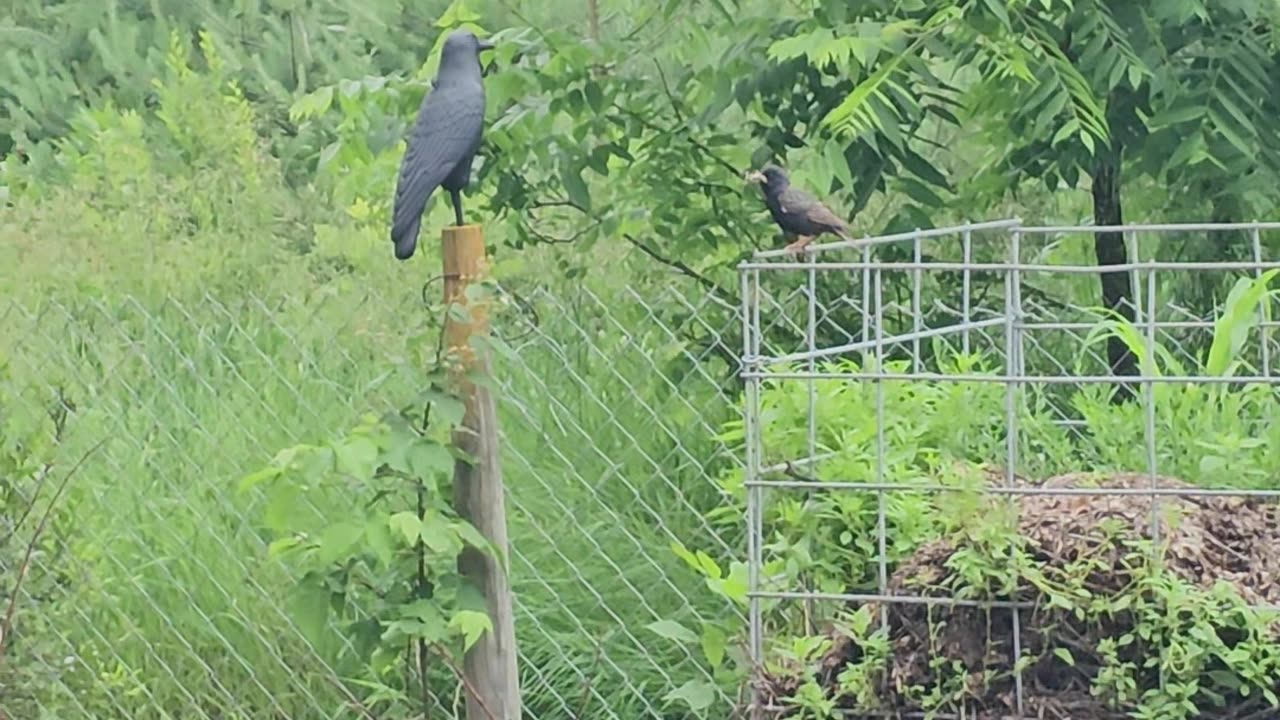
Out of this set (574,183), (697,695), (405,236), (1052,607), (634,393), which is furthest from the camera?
(574,183)

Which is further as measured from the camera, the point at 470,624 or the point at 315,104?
the point at 315,104

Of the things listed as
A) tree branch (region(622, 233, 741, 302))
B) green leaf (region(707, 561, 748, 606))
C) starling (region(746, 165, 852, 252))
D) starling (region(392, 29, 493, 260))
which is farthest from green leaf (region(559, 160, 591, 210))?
green leaf (region(707, 561, 748, 606))

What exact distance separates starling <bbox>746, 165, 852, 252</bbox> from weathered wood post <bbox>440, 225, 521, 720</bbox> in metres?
1.41

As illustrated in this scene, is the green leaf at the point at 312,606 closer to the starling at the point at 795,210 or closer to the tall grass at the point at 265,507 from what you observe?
the tall grass at the point at 265,507

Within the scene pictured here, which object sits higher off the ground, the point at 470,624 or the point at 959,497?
the point at 959,497

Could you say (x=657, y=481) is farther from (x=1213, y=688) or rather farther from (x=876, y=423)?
(x=1213, y=688)

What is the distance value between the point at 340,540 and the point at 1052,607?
1.23 m

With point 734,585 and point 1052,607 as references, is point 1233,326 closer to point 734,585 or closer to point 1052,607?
point 1052,607

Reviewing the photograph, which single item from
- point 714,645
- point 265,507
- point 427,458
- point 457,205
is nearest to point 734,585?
point 714,645

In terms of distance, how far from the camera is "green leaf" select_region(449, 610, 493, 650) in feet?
11.6

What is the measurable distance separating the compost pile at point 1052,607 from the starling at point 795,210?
1501 millimetres

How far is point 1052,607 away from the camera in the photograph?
3291mm

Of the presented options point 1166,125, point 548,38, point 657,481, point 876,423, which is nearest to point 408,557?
point 876,423

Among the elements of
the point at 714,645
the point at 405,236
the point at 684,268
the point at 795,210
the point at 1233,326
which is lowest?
the point at 714,645
